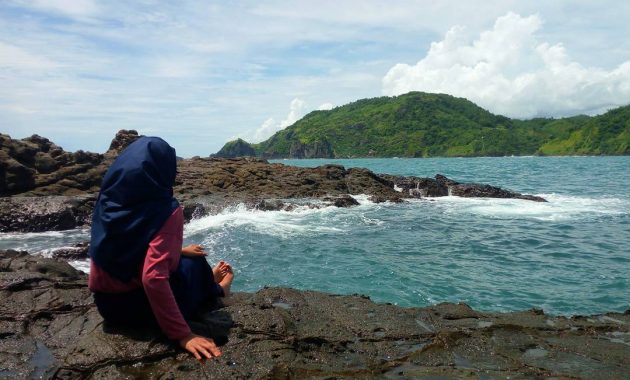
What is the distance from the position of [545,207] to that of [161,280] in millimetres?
31641

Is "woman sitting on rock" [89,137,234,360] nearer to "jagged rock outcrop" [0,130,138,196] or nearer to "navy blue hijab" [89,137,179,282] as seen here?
"navy blue hijab" [89,137,179,282]

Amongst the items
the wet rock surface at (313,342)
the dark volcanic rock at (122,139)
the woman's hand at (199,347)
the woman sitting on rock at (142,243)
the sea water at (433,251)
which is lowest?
the sea water at (433,251)

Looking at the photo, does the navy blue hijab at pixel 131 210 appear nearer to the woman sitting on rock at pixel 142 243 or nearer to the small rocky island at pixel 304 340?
the woman sitting on rock at pixel 142 243

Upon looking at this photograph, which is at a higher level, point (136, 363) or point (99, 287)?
point (99, 287)

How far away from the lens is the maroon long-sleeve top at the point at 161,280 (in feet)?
14.6

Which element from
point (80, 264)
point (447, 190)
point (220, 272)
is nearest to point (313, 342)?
point (220, 272)

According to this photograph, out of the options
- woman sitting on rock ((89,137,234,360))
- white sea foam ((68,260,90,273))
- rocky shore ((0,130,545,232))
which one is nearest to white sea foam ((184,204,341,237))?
rocky shore ((0,130,545,232))

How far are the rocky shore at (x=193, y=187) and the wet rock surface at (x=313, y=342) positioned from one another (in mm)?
18538

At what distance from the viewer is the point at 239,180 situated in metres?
34.8

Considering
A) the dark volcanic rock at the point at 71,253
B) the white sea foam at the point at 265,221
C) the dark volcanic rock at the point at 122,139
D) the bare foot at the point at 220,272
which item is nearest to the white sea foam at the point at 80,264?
the dark volcanic rock at the point at 71,253

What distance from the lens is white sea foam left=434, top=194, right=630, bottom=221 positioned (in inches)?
1079

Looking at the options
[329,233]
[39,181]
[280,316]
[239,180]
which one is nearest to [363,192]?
[239,180]

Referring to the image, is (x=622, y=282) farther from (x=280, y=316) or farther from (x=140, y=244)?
(x=140, y=244)

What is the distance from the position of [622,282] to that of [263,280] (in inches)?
404
